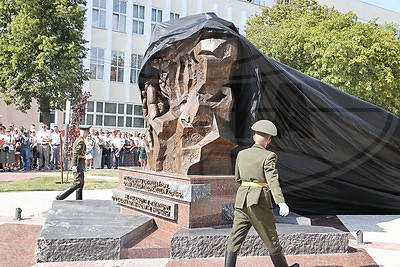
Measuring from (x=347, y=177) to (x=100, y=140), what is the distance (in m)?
14.2

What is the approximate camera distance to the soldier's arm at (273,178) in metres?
4.25

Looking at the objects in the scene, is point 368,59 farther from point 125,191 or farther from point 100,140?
point 125,191

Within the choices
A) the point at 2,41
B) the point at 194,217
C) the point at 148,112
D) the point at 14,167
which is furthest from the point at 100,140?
the point at 194,217

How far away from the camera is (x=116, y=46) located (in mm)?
31969

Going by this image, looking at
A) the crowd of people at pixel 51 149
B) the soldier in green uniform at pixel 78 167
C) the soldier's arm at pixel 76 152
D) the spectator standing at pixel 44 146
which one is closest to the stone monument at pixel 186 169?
the soldier in green uniform at pixel 78 167

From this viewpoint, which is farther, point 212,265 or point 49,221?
point 49,221

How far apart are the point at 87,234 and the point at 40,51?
19.7 m

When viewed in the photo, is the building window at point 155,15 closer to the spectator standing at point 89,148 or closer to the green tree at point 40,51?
the green tree at point 40,51

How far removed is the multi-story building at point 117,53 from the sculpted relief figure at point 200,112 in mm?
24142

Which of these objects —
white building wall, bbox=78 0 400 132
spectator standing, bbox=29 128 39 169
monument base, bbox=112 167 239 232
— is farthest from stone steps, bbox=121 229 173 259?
white building wall, bbox=78 0 400 132

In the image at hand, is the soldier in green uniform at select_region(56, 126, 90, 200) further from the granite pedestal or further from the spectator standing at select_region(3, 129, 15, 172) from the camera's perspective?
the spectator standing at select_region(3, 129, 15, 172)

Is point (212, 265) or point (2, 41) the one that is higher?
point (2, 41)

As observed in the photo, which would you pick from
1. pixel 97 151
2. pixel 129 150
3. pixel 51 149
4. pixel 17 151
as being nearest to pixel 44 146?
pixel 51 149

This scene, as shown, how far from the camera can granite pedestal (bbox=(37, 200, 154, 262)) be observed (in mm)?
5184
